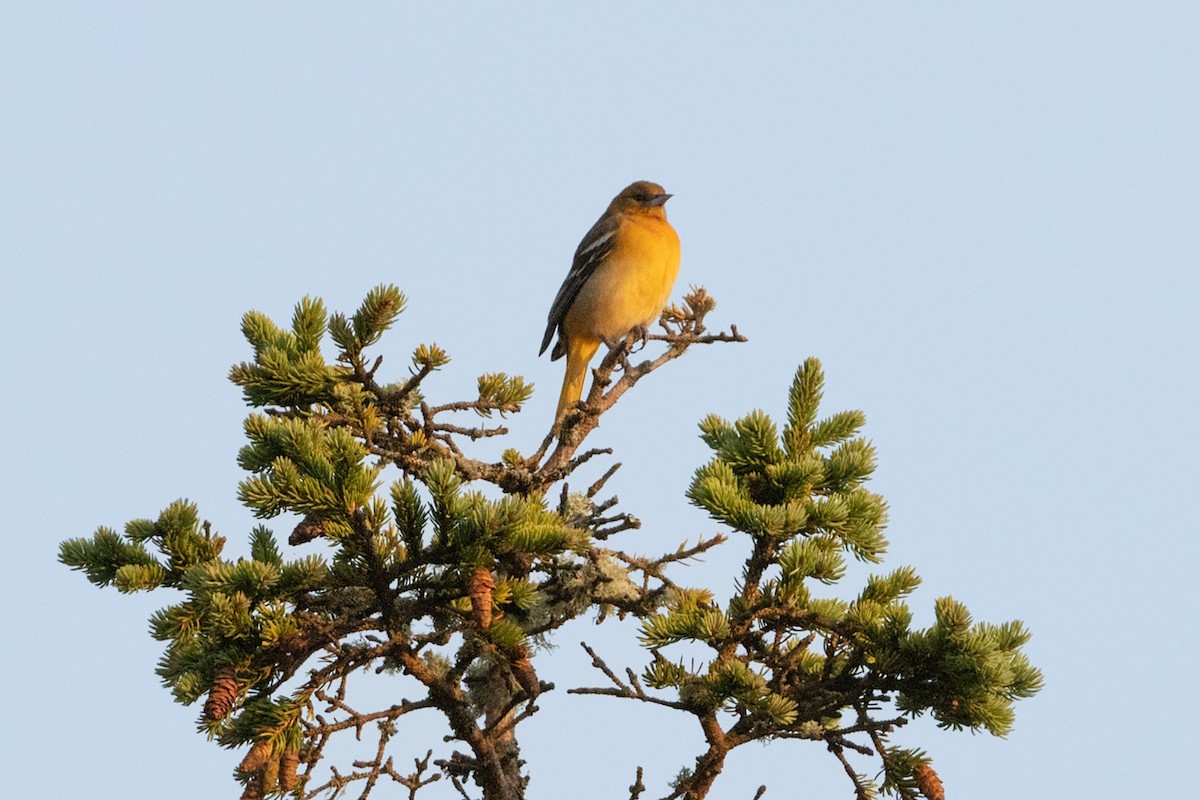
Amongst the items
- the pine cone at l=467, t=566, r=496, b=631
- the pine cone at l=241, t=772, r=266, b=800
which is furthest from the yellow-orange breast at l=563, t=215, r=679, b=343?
the pine cone at l=241, t=772, r=266, b=800

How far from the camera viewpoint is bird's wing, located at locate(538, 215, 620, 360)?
9.01 metres

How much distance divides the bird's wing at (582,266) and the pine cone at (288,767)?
17.4ft

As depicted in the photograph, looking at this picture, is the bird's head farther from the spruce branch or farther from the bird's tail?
the spruce branch

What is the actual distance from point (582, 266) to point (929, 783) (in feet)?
19.1

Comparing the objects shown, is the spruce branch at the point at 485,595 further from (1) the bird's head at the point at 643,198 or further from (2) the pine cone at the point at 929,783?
(1) the bird's head at the point at 643,198

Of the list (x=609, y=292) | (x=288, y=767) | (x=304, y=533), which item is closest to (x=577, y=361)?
(x=609, y=292)

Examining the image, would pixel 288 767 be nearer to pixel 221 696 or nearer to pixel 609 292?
pixel 221 696

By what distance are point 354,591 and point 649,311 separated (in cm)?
498

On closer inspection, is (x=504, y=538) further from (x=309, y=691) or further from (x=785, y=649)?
(x=785, y=649)

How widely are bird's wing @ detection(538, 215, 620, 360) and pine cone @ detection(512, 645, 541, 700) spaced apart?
507 centimetres

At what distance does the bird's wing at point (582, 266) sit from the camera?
29.6 feet

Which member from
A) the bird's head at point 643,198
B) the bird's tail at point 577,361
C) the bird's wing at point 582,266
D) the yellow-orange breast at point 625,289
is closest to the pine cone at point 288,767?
the bird's tail at point 577,361

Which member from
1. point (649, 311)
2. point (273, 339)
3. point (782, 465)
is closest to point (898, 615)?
point (782, 465)

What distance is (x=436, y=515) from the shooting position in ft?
12.3
